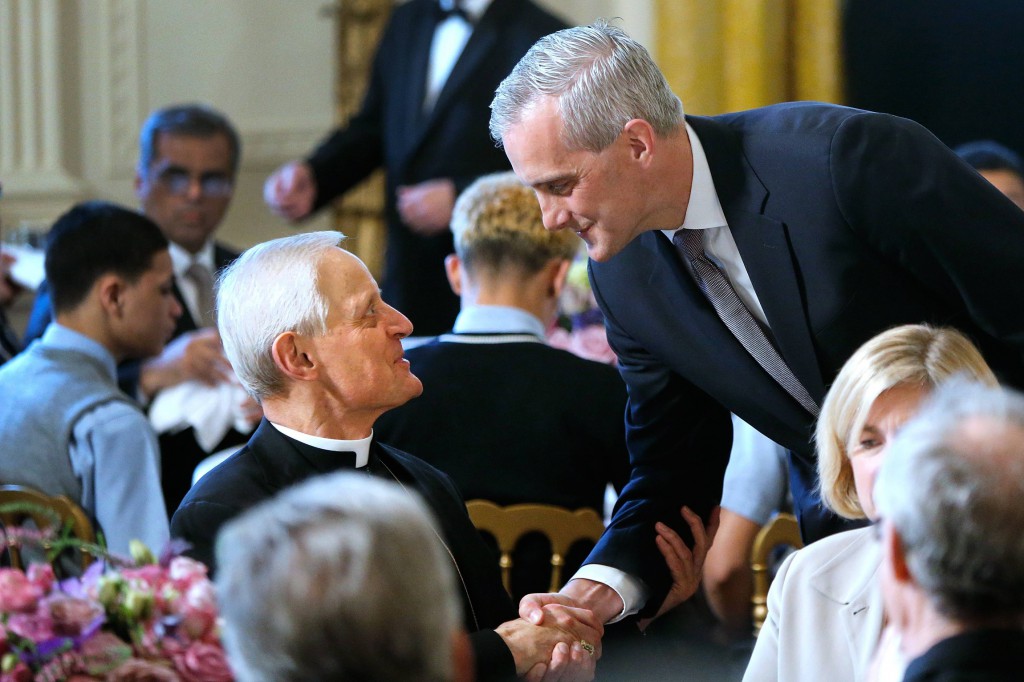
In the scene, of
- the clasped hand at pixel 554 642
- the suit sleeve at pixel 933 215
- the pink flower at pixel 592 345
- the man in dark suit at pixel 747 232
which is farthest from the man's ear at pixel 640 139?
the pink flower at pixel 592 345

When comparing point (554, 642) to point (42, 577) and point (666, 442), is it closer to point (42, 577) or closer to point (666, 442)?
point (666, 442)

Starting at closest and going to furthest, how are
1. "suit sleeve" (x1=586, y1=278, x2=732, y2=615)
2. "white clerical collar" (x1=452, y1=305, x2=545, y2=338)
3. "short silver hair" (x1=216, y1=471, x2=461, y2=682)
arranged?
"short silver hair" (x1=216, y1=471, x2=461, y2=682) < "suit sleeve" (x1=586, y1=278, x2=732, y2=615) < "white clerical collar" (x1=452, y1=305, x2=545, y2=338)

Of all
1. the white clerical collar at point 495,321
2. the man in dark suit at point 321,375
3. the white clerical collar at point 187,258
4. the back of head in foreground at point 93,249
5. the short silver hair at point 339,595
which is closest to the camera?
the short silver hair at point 339,595

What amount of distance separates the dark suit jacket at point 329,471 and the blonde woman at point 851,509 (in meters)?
0.44

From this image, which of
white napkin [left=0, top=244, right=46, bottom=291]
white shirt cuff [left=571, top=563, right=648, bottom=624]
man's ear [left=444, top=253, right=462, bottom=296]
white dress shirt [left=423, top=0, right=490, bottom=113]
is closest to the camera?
white shirt cuff [left=571, top=563, right=648, bottom=624]

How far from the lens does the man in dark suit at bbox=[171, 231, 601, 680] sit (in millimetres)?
2363

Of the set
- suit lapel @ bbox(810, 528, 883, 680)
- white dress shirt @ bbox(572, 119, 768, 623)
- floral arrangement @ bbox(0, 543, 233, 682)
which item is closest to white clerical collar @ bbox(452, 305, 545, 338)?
white dress shirt @ bbox(572, 119, 768, 623)

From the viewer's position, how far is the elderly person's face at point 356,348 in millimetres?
2406

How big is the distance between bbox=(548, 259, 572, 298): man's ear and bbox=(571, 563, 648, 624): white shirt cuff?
3.33 feet

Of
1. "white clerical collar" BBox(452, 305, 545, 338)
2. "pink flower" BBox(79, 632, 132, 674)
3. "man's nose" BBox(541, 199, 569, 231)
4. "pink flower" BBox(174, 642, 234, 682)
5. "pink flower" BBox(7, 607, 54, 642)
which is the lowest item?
"white clerical collar" BBox(452, 305, 545, 338)

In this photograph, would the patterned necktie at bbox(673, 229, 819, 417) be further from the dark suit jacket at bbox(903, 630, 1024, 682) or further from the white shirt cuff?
the dark suit jacket at bbox(903, 630, 1024, 682)

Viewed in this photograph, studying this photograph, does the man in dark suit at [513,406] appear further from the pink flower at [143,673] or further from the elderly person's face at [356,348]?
the pink flower at [143,673]

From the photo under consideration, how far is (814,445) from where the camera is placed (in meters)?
2.56

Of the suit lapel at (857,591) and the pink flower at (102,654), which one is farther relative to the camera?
the suit lapel at (857,591)
